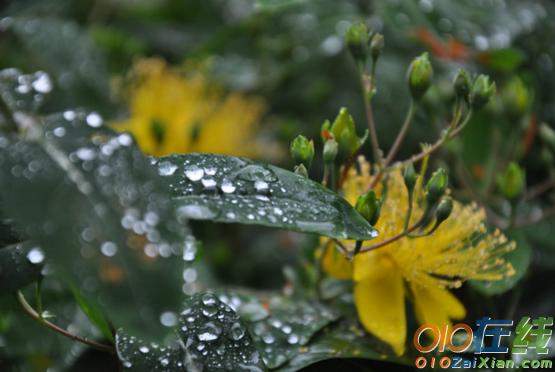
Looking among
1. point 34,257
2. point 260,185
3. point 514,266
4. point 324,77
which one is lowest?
point 324,77

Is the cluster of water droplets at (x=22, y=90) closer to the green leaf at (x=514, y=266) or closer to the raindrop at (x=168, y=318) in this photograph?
the raindrop at (x=168, y=318)

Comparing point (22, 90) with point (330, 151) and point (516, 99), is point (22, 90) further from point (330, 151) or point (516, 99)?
point (516, 99)

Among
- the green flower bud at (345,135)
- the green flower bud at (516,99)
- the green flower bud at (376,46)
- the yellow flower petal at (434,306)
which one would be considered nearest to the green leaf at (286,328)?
the yellow flower petal at (434,306)

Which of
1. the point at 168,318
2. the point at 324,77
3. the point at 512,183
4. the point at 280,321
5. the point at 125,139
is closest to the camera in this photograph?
the point at 168,318

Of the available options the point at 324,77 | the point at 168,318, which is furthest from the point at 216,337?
the point at 324,77

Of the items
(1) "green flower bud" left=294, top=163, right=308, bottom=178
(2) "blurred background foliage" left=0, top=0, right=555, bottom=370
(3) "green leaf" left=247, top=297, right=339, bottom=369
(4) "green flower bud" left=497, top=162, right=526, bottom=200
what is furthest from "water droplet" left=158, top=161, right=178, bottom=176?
(4) "green flower bud" left=497, top=162, right=526, bottom=200

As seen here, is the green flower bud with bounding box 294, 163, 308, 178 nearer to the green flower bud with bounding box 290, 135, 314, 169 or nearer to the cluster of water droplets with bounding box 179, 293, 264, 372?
the green flower bud with bounding box 290, 135, 314, 169
